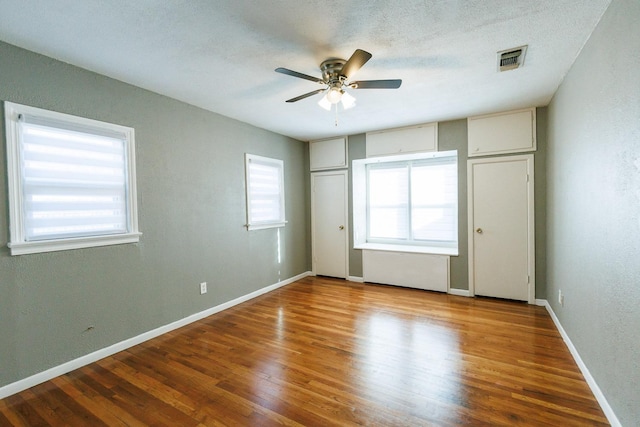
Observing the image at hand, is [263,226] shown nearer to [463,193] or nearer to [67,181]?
[67,181]

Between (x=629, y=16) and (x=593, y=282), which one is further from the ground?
(x=629, y=16)

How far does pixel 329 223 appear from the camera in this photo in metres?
5.19

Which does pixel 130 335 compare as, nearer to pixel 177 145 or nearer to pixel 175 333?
pixel 175 333

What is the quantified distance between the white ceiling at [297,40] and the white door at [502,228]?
1033mm

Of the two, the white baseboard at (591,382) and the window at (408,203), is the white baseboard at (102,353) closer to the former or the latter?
the window at (408,203)

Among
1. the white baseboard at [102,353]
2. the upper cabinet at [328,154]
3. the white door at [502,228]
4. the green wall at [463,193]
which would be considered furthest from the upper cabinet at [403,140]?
the white baseboard at [102,353]

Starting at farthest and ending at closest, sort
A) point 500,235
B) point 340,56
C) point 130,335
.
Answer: point 500,235, point 130,335, point 340,56

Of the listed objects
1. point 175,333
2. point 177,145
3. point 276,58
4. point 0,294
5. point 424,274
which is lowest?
point 175,333

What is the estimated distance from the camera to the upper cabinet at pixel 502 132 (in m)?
3.61

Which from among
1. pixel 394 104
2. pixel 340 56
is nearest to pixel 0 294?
pixel 340 56

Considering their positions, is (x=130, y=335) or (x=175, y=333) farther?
(x=175, y=333)

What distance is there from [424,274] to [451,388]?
244cm

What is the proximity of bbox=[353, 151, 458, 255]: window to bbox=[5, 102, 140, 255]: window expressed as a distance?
338 centimetres

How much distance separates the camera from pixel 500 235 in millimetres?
3832
